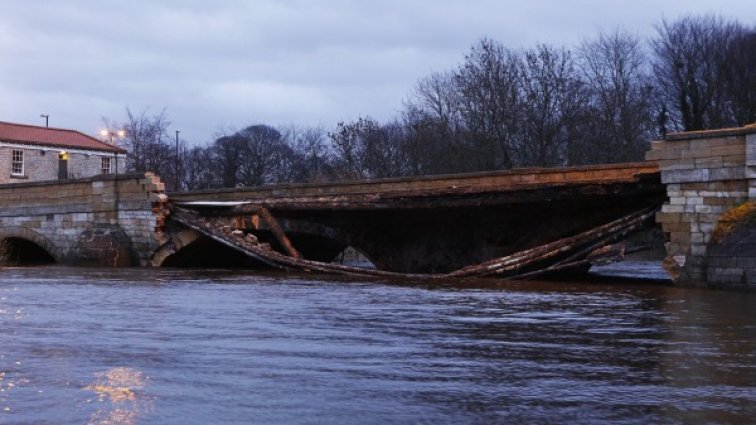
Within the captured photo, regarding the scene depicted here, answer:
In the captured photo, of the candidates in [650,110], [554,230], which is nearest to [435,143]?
[650,110]

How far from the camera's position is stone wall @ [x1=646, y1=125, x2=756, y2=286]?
17281mm

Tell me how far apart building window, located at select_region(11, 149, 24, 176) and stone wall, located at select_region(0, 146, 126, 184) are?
0.61ft

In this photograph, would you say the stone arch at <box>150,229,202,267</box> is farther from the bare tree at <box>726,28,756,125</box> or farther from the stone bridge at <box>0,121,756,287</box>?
the bare tree at <box>726,28,756,125</box>

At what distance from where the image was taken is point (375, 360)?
8.21m

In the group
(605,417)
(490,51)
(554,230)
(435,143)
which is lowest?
(605,417)

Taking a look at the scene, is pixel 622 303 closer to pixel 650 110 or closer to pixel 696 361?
pixel 696 361

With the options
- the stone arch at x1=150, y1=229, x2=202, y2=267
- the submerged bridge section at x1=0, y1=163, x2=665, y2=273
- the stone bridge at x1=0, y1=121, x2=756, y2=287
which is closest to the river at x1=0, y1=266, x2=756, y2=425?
the stone bridge at x1=0, y1=121, x2=756, y2=287

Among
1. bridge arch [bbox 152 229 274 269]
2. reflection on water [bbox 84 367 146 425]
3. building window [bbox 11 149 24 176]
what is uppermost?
building window [bbox 11 149 24 176]

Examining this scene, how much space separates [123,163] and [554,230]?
44.6m

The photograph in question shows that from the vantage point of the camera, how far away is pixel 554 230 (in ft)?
74.8

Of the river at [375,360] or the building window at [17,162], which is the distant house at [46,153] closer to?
the building window at [17,162]

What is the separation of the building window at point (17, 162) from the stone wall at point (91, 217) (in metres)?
22.5

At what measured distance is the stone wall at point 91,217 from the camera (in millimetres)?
27969

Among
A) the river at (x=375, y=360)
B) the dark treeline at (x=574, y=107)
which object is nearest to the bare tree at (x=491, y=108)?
the dark treeline at (x=574, y=107)
